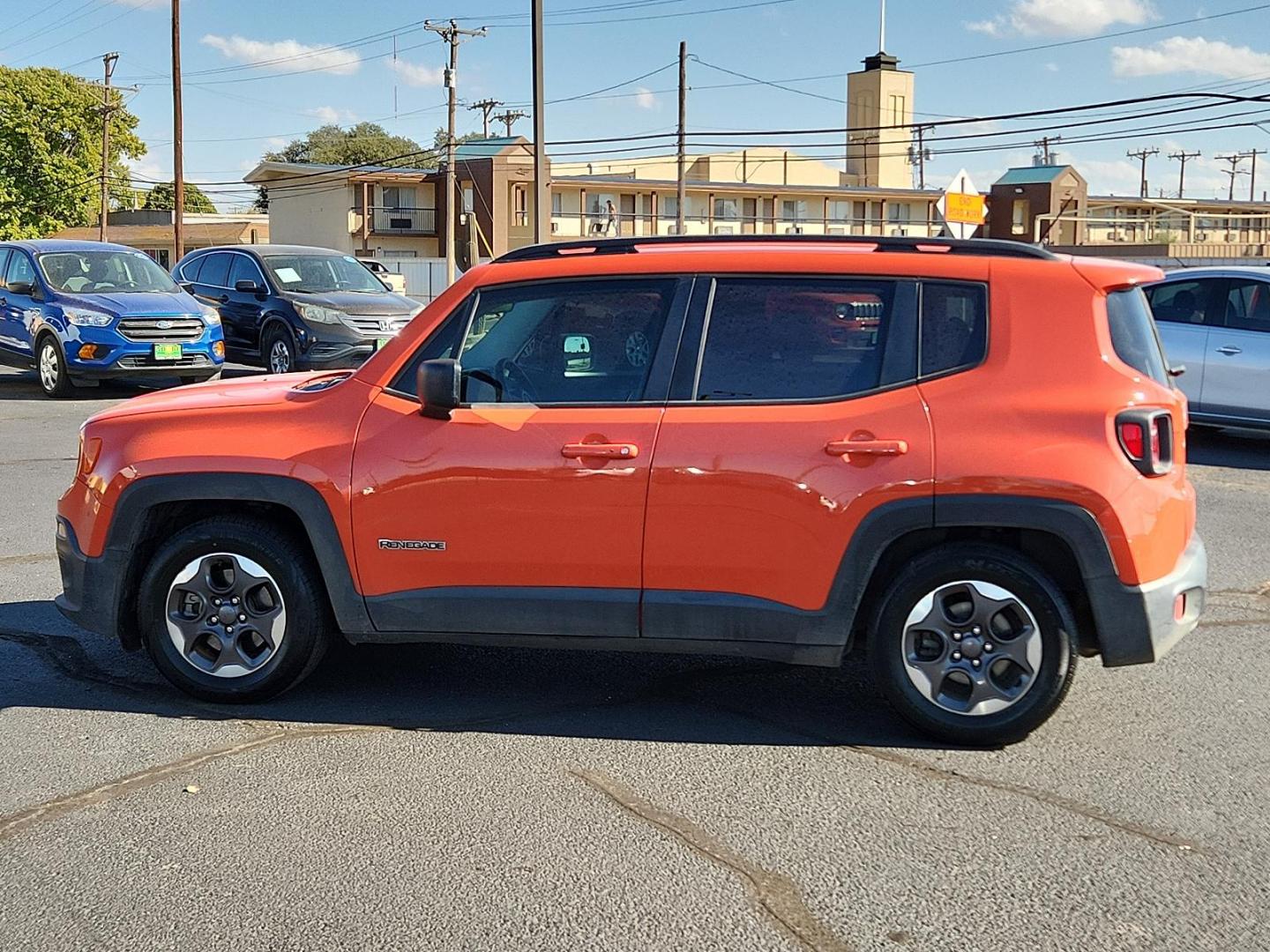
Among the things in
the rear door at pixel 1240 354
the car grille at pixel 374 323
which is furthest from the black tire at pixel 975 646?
the car grille at pixel 374 323

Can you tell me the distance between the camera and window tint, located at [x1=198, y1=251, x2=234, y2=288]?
1855cm

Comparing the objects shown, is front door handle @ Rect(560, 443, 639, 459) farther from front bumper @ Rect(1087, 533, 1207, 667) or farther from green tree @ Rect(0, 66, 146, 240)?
green tree @ Rect(0, 66, 146, 240)

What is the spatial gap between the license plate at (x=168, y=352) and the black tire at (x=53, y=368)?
1097mm

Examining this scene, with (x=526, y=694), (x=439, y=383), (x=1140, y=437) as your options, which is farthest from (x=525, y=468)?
(x=1140, y=437)

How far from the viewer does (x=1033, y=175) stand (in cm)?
6059

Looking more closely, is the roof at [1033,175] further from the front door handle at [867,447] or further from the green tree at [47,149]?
the front door handle at [867,447]

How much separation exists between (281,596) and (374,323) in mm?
12153

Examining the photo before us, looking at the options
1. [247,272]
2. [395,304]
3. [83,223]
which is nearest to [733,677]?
[395,304]

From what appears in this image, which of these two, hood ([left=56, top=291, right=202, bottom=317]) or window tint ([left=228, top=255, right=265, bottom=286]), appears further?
window tint ([left=228, top=255, right=265, bottom=286])

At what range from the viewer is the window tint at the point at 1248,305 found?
38.4ft

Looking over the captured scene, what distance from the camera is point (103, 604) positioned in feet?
16.9

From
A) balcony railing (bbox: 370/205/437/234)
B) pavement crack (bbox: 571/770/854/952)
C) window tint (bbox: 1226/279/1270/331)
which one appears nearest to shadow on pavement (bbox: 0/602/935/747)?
pavement crack (bbox: 571/770/854/952)

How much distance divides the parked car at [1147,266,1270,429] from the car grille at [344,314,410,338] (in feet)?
29.9

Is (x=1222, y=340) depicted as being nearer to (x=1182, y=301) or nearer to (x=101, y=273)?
(x=1182, y=301)
